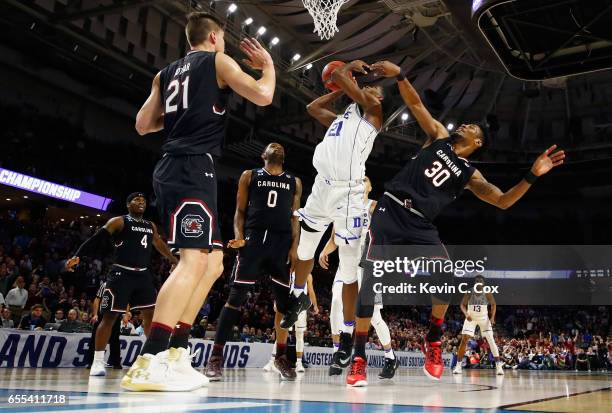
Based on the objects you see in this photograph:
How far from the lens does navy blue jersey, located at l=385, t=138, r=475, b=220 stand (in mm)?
5082

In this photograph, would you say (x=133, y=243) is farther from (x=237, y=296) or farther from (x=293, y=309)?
(x=293, y=309)

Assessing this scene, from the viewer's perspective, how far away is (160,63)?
1853cm

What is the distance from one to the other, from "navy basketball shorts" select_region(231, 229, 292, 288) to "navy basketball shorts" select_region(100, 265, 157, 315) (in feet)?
5.55

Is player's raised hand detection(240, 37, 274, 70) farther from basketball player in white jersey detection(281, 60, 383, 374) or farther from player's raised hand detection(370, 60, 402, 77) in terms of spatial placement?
basketball player in white jersey detection(281, 60, 383, 374)

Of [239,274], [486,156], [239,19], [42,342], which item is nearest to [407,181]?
[239,274]

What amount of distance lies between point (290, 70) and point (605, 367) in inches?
593

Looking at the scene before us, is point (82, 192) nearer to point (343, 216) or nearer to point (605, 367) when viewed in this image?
point (343, 216)

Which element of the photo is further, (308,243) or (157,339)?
(308,243)

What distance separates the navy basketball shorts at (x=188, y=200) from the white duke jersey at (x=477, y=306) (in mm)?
8818

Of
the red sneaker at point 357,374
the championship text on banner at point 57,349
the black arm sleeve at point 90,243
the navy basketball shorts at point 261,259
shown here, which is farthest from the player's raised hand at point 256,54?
the championship text on banner at point 57,349

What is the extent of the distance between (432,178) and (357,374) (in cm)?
182

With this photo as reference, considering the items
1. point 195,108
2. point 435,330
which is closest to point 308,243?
point 435,330

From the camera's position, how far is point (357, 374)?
14.1ft

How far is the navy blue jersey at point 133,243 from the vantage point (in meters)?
7.00
